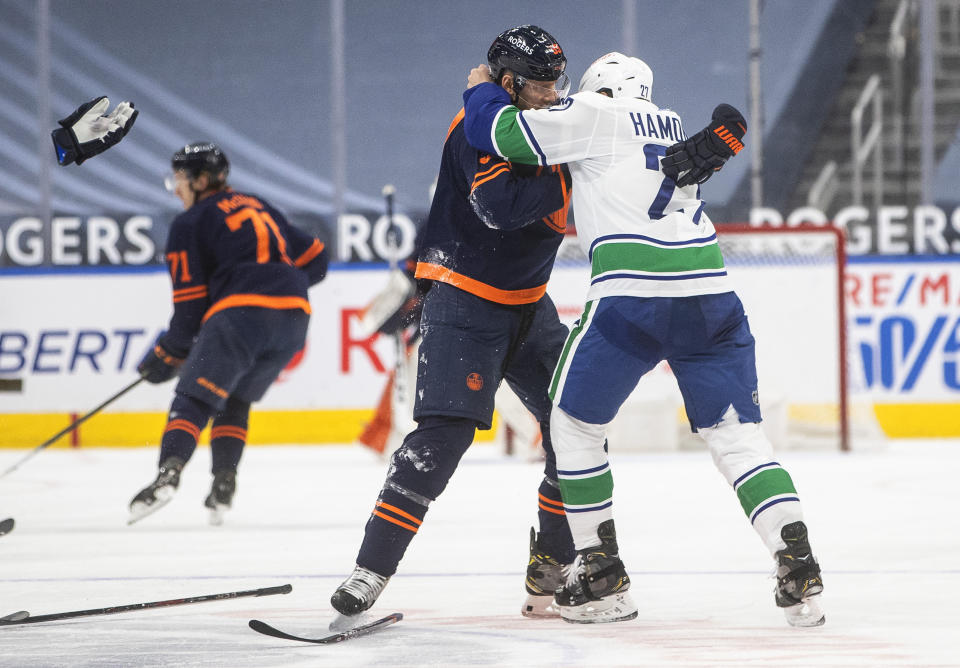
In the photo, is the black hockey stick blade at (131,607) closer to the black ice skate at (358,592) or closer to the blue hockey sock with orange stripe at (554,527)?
the black ice skate at (358,592)

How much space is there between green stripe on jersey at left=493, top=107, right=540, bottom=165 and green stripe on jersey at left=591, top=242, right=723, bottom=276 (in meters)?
0.25

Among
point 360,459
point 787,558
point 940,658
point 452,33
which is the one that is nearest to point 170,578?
A: point 787,558

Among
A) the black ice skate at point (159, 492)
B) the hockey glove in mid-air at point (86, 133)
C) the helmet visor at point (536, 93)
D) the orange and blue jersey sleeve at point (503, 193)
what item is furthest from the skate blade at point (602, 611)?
the black ice skate at point (159, 492)

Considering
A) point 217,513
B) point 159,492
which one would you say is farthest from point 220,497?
point 159,492

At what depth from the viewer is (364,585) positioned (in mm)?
2547

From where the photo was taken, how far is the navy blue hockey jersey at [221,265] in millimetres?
4465

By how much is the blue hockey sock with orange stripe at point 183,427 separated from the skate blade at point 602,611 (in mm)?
1903

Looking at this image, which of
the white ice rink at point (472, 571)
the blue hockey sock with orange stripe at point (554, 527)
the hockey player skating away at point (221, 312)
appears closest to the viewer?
the white ice rink at point (472, 571)

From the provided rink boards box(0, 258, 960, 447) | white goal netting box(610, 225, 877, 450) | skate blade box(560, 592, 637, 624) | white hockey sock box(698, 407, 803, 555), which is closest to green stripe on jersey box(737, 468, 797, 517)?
white hockey sock box(698, 407, 803, 555)

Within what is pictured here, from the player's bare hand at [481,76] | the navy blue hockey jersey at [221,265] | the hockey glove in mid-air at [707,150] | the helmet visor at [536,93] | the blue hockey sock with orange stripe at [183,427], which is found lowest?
the blue hockey sock with orange stripe at [183,427]

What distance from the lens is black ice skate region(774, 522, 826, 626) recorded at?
2.51 m

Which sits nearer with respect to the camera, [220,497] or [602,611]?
[602,611]

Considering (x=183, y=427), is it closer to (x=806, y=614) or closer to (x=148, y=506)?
(x=148, y=506)

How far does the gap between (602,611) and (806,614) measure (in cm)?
37
